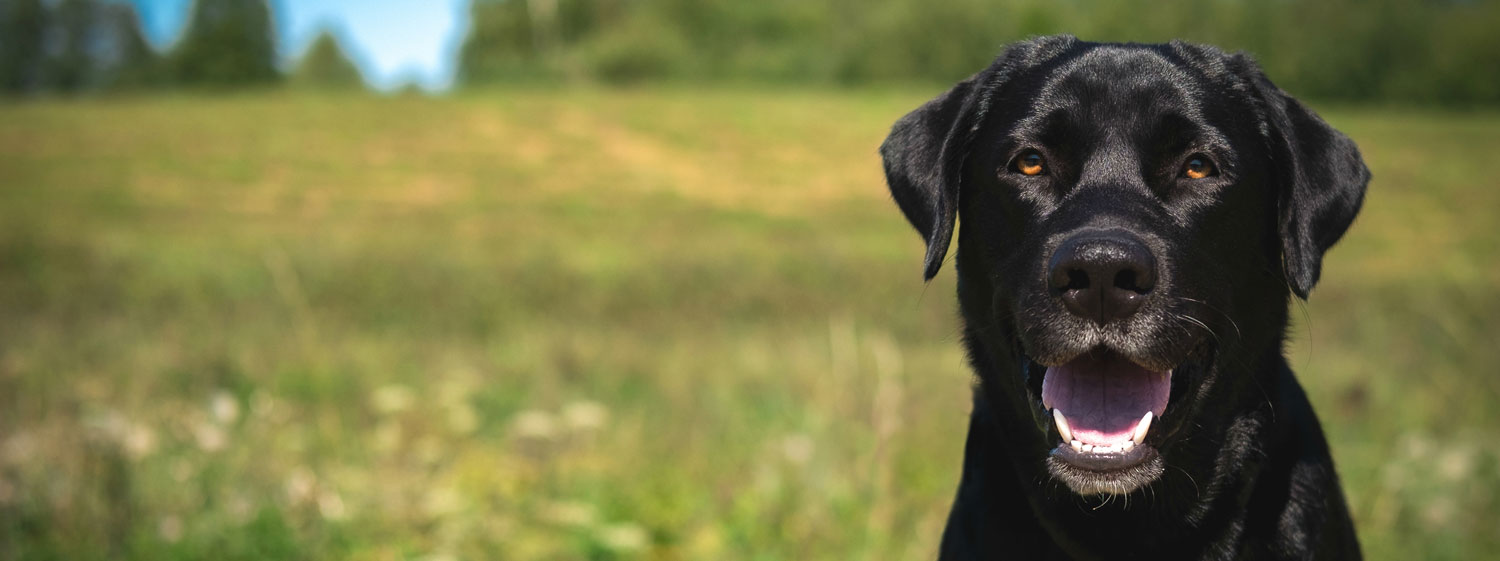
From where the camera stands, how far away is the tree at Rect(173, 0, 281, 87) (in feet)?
240

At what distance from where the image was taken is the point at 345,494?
4.57m

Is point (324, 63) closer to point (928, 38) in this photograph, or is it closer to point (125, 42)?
point (125, 42)

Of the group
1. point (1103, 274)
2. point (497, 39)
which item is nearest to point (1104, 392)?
point (1103, 274)

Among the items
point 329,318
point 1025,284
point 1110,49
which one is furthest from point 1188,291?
point 329,318

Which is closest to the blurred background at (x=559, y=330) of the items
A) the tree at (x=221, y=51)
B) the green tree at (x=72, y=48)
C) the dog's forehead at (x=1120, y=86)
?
the dog's forehead at (x=1120, y=86)

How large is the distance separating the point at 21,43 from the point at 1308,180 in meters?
105

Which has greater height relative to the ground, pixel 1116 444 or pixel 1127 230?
pixel 1127 230

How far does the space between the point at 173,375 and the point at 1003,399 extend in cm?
611

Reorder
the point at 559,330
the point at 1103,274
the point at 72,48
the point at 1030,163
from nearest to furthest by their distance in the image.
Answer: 1. the point at 1103,274
2. the point at 1030,163
3. the point at 559,330
4. the point at 72,48

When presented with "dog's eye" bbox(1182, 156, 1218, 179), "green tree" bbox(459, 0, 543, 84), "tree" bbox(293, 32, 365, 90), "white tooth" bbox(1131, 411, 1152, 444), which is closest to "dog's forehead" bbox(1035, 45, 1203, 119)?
"dog's eye" bbox(1182, 156, 1218, 179)

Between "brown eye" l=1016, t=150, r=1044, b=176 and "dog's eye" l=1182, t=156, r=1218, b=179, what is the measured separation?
1.08 ft

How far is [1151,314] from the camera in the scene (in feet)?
7.58

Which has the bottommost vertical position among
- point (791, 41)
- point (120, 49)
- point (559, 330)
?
point (120, 49)

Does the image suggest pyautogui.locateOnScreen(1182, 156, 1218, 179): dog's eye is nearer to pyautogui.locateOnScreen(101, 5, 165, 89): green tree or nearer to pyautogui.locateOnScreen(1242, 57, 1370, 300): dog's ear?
pyautogui.locateOnScreen(1242, 57, 1370, 300): dog's ear
